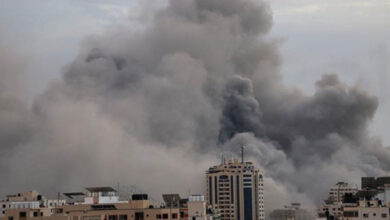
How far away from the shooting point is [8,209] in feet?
142

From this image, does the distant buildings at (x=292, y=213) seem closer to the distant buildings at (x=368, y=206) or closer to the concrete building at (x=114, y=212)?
the distant buildings at (x=368, y=206)

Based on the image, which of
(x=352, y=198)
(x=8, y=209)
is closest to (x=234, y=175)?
(x=352, y=198)

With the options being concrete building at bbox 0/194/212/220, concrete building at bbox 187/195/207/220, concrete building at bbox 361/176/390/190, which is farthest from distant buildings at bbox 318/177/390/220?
concrete building at bbox 0/194/212/220

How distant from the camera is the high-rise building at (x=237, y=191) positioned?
219ft

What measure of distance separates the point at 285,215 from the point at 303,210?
1180 mm

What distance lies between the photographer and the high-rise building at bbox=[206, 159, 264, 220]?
6662 cm

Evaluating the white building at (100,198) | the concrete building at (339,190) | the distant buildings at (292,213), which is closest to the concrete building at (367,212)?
the white building at (100,198)

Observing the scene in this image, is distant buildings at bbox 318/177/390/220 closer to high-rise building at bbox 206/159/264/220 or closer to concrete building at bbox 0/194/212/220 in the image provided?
concrete building at bbox 0/194/212/220

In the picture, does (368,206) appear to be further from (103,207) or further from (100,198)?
(100,198)

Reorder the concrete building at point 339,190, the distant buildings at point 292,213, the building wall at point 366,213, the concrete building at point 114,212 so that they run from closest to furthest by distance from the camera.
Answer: the building wall at point 366,213
the concrete building at point 114,212
the distant buildings at point 292,213
the concrete building at point 339,190

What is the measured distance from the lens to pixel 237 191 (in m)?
67.6

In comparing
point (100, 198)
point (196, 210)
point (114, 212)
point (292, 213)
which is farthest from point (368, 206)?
point (292, 213)

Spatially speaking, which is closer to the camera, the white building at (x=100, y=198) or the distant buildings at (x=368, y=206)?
the distant buildings at (x=368, y=206)

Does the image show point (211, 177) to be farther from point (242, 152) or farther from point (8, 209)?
point (8, 209)
